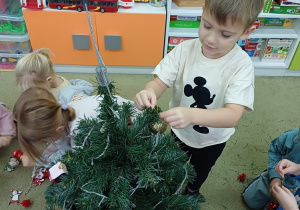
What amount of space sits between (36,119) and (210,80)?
646mm

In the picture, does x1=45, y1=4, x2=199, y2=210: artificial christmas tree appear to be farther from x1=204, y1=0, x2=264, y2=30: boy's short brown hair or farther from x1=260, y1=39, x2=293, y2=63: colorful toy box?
x1=260, y1=39, x2=293, y2=63: colorful toy box

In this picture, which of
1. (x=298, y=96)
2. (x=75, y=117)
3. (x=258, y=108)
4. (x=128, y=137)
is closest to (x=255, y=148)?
(x=258, y=108)

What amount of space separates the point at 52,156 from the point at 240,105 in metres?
1.01

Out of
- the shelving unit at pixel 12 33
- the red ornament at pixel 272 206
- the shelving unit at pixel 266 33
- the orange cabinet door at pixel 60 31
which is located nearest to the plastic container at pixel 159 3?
the shelving unit at pixel 266 33

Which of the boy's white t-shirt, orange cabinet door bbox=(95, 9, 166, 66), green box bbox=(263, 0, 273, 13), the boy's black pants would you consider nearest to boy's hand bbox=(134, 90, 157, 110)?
the boy's white t-shirt

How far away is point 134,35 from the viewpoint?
187 cm

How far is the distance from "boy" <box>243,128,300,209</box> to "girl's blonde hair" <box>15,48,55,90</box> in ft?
3.90

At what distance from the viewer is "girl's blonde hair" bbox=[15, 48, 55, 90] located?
1431 mm

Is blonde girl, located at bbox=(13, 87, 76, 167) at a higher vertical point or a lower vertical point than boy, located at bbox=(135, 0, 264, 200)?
lower

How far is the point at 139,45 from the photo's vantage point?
1925 mm

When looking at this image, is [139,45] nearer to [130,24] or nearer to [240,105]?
[130,24]

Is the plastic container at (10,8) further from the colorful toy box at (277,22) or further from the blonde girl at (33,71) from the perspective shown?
the colorful toy box at (277,22)

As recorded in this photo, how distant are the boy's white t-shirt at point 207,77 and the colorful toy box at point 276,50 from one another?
133cm

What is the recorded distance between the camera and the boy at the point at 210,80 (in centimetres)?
68
